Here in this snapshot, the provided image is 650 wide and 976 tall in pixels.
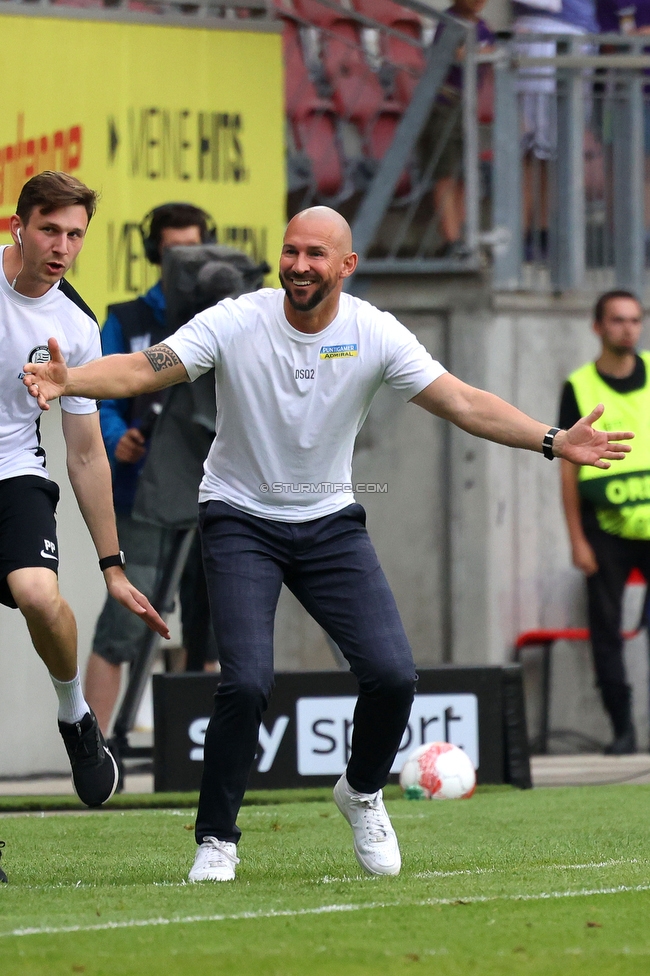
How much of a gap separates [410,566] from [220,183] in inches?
113

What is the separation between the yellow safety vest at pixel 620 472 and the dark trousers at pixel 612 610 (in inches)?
3.4

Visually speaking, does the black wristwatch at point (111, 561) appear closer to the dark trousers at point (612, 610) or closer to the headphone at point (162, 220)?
the headphone at point (162, 220)

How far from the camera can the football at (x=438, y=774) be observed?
7.98 metres

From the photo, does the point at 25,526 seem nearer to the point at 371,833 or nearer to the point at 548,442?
the point at 371,833

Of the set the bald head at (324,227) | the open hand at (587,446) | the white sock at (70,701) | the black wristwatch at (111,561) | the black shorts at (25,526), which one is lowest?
the white sock at (70,701)

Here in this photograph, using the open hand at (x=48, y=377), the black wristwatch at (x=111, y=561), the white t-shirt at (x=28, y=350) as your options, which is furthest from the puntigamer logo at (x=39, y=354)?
the black wristwatch at (x=111, y=561)

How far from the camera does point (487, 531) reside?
1141 centimetres

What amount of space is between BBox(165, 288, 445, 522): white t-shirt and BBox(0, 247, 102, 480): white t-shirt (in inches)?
19.3

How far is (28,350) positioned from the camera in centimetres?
559

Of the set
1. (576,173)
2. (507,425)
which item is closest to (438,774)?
(507,425)

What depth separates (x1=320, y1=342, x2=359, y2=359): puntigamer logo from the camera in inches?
215

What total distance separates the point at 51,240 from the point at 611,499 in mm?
5567

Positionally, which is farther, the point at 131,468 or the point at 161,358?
the point at 131,468

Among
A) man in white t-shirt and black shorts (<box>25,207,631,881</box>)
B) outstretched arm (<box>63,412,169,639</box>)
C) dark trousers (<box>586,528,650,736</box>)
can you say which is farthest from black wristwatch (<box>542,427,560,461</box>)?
dark trousers (<box>586,528,650,736</box>)
